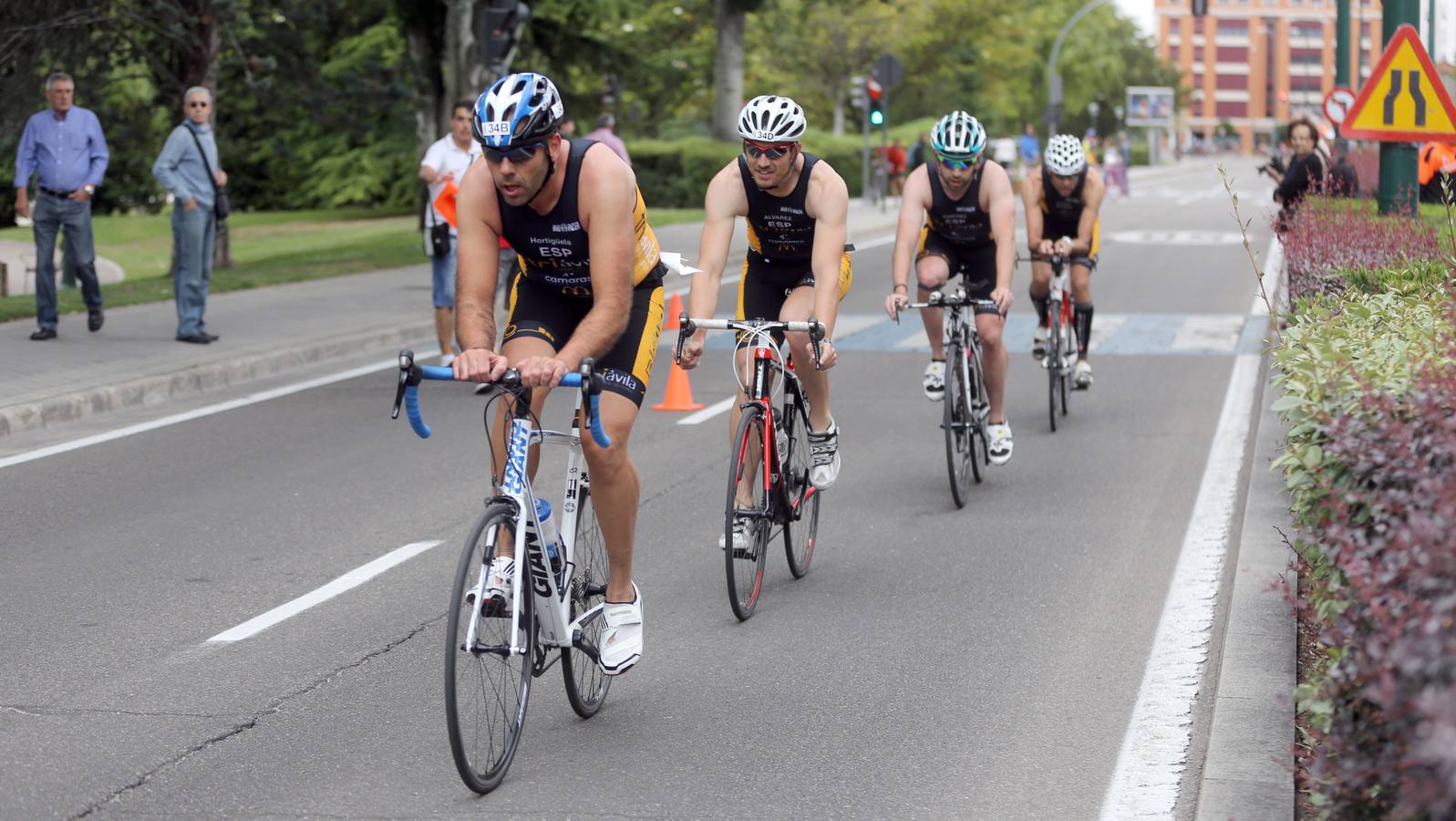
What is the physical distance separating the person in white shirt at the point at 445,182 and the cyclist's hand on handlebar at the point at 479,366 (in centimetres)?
888

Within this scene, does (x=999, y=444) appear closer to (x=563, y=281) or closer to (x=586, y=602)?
(x=586, y=602)

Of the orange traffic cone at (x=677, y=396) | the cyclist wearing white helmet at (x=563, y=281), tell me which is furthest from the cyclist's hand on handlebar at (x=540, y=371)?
the orange traffic cone at (x=677, y=396)

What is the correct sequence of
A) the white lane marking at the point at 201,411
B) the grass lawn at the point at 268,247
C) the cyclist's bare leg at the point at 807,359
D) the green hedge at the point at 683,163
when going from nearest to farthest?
the cyclist's bare leg at the point at 807,359, the white lane marking at the point at 201,411, the grass lawn at the point at 268,247, the green hedge at the point at 683,163

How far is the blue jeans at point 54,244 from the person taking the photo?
14.3m

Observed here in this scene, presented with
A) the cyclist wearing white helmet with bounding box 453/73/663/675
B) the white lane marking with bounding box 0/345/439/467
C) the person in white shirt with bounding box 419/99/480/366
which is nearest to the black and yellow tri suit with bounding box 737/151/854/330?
the cyclist wearing white helmet with bounding box 453/73/663/675

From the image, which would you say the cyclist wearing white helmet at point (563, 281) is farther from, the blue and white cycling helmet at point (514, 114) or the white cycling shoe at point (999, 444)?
the white cycling shoe at point (999, 444)

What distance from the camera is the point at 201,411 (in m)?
11.9

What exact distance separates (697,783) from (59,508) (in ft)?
16.0

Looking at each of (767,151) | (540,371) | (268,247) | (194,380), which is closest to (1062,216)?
(767,151)

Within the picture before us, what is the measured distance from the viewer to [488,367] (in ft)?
14.9

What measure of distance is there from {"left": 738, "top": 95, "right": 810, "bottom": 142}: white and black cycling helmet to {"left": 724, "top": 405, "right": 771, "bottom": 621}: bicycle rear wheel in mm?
996

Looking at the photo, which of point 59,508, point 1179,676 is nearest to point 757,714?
point 1179,676

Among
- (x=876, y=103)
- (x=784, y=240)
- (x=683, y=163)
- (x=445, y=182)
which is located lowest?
(x=784, y=240)

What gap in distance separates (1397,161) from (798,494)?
760 centimetres
